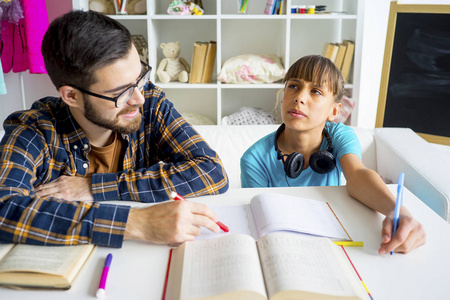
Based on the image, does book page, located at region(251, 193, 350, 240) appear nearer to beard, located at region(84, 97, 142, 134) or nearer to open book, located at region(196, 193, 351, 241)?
open book, located at region(196, 193, 351, 241)

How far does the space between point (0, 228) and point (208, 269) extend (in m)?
0.47

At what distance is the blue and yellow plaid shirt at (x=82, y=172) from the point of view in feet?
3.01

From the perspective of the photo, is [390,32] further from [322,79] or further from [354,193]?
[354,193]

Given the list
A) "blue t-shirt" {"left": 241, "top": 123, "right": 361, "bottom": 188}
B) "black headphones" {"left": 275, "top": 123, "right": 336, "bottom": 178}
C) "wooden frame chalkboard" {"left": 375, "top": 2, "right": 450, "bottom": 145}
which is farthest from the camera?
"wooden frame chalkboard" {"left": 375, "top": 2, "right": 450, "bottom": 145}

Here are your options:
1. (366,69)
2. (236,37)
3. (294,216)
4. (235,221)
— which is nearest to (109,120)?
(235,221)

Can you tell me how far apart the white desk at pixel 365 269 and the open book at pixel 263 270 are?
0.03m

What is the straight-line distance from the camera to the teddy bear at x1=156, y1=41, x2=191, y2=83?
10.0ft

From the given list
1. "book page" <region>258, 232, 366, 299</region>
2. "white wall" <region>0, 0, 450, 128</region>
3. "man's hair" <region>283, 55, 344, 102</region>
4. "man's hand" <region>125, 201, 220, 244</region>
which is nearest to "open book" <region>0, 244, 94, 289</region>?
"man's hand" <region>125, 201, 220, 244</region>

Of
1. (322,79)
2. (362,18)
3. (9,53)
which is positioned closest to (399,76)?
(362,18)

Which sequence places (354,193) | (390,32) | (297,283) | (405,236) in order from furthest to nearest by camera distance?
(390,32), (354,193), (405,236), (297,283)

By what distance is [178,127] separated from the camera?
141 cm

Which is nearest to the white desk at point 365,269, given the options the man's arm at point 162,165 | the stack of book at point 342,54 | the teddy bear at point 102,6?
the man's arm at point 162,165

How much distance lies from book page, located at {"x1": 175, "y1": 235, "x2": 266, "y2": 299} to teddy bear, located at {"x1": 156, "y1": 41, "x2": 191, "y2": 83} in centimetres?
230

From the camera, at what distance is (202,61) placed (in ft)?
9.94
